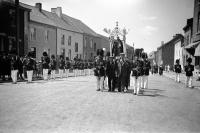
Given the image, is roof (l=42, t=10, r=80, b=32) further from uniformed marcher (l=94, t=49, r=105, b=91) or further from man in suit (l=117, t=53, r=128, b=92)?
man in suit (l=117, t=53, r=128, b=92)

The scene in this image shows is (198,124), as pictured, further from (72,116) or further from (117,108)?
(72,116)

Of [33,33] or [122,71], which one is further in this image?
[33,33]

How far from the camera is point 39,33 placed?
1264 inches

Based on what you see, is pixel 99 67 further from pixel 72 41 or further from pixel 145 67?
pixel 72 41

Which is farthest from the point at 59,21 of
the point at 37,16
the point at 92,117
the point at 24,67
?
the point at 92,117

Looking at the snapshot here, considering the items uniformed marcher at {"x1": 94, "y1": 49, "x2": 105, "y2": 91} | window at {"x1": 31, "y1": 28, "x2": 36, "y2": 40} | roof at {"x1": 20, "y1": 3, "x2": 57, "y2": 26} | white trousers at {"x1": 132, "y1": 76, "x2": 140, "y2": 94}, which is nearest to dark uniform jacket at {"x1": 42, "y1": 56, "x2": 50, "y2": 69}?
uniformed marcher at {"x1": 94, "y1": 49, "x2": 105, "y2": 91}

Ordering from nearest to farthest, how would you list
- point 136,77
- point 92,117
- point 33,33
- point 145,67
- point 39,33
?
1. point 92,117
2. point 136,77
3. point 145,67
4. point 33,33
5. point 39,33

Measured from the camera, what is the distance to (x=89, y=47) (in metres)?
48.8

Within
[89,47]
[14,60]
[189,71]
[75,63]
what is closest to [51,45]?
[75,63]

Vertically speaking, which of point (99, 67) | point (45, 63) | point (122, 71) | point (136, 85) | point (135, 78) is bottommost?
point (136, 85)

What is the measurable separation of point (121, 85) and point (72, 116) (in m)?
6.65

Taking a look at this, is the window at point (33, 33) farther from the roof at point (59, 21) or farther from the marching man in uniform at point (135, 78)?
the marching man in uniform at point (135, 78)

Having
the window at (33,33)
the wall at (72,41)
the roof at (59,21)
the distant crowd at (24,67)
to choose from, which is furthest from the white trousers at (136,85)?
the roof at (59,21)

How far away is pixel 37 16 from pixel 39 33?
292 centimetres
